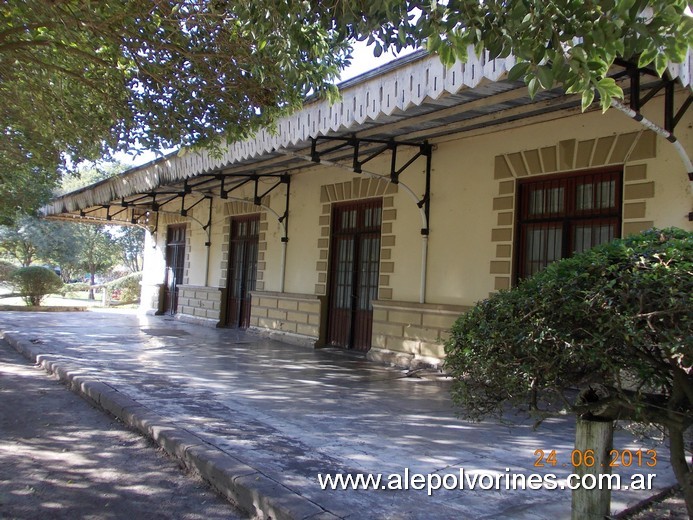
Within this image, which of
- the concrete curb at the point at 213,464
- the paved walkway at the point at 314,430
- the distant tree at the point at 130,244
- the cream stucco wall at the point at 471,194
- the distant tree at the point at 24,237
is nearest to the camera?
the concrete curb at the point at 213,464

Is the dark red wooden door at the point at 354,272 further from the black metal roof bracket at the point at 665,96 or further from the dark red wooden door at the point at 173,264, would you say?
the dark red wooden door at the point at 173,264

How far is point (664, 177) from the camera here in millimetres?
6281

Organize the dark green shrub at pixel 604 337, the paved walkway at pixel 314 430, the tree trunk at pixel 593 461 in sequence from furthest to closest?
→ the paved walkway at pixel 314 430 < the tree trunk at pixel 593 461 < the dark green shrub at pixel 604 337

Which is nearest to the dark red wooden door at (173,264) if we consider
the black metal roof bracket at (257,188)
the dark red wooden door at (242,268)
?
the dark red wooden door at (242,268)

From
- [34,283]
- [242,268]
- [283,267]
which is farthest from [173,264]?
[283,267]

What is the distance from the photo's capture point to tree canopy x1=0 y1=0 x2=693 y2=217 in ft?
9.44

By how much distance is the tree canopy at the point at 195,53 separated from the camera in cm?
288

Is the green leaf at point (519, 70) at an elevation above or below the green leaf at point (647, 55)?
below

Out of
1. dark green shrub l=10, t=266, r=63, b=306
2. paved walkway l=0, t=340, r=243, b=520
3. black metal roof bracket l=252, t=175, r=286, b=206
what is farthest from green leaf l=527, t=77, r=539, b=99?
dark green shrub l=10, t=266, r=63, b=306

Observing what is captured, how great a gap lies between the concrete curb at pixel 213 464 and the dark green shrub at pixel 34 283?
48.2ft

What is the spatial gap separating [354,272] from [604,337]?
8534 mm

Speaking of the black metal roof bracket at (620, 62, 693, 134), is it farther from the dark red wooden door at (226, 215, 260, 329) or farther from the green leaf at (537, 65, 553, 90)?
the dark red wooden door at (226, 215, 260, 329)

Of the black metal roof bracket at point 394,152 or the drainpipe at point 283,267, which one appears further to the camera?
the drainpipe at point 283,267

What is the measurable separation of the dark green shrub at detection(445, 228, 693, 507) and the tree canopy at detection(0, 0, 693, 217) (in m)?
0.84
